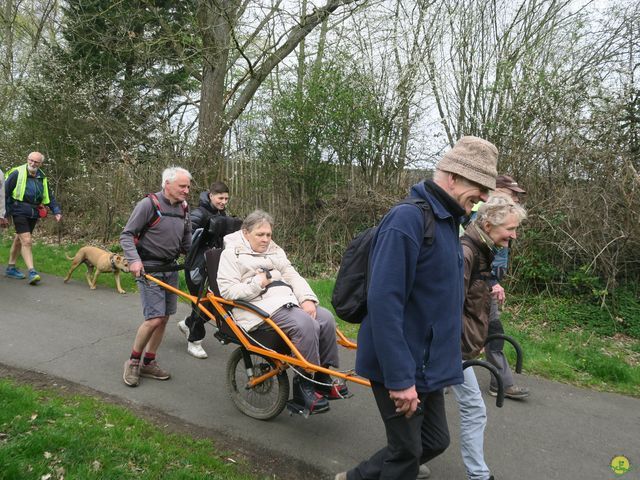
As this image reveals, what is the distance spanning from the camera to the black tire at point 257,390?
4191mm

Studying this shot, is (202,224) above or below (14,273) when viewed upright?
above

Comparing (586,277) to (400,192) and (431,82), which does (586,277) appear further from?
(431,82)

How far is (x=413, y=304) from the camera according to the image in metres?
2.46

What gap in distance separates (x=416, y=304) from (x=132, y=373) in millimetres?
3473

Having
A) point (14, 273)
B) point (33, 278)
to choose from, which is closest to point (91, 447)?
point (33, 278)

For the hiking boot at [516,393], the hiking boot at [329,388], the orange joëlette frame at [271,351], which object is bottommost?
the hiking boot at [516,393]

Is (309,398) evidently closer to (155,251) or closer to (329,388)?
(329,388)

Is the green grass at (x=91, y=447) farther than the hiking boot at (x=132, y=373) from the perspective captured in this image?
No

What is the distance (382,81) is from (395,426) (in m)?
8.73

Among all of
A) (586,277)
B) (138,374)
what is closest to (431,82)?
(586,277)

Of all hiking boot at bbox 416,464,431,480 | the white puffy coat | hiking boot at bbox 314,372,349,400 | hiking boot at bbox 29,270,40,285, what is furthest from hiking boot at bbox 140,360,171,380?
hiking boot at bbox 29,270,40,285

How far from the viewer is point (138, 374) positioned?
4.93m

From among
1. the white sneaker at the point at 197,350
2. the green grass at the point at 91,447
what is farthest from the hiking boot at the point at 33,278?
the green grass at the point at 91,447

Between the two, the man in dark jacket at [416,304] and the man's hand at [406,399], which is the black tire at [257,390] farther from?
the man's hand at [406,399]
